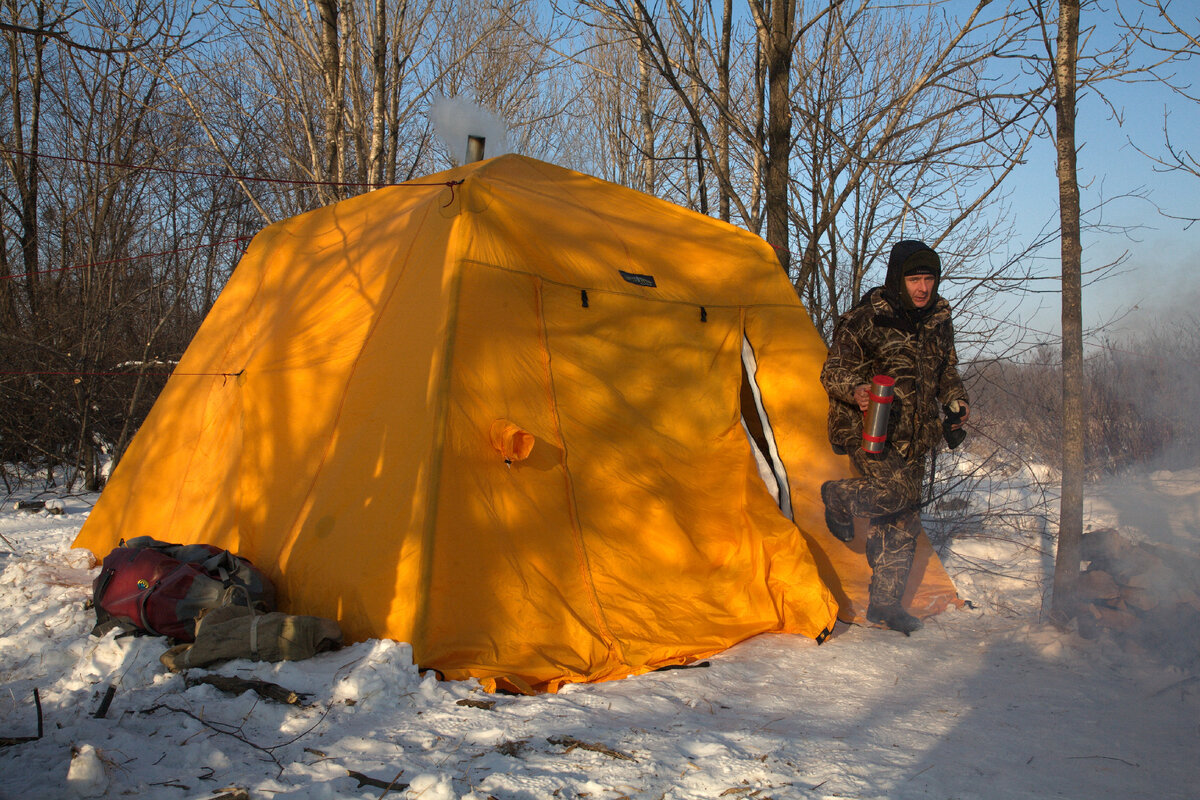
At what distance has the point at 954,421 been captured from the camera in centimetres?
421

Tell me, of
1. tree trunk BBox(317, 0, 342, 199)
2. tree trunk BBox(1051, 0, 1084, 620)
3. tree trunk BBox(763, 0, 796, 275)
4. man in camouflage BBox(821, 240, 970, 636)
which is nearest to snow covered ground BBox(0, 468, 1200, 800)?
man in camouflage BBox(821, 240, 970, 636)

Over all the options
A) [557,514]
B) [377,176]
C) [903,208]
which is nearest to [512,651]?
[557,514]

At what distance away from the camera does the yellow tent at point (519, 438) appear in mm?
3494

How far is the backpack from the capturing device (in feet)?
11.3

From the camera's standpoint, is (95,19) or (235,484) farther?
(95,19)

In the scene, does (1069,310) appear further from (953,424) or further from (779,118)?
(779,118)

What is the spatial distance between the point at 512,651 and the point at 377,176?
7.30 metres

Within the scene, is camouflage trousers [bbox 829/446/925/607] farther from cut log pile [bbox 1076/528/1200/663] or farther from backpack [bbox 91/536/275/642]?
backpack [bbox 91/536/275/642]

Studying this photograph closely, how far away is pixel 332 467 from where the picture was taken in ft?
12.8

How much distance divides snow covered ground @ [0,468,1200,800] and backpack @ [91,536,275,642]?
14cm

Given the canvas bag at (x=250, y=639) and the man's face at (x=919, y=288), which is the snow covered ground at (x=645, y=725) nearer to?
the canvas bag at (x=250, y=639)

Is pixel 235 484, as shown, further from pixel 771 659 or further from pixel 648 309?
pixel 771 659

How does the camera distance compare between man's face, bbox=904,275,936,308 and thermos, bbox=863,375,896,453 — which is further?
man's face, bbox=904,275,936,308

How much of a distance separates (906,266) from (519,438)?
2212mm
